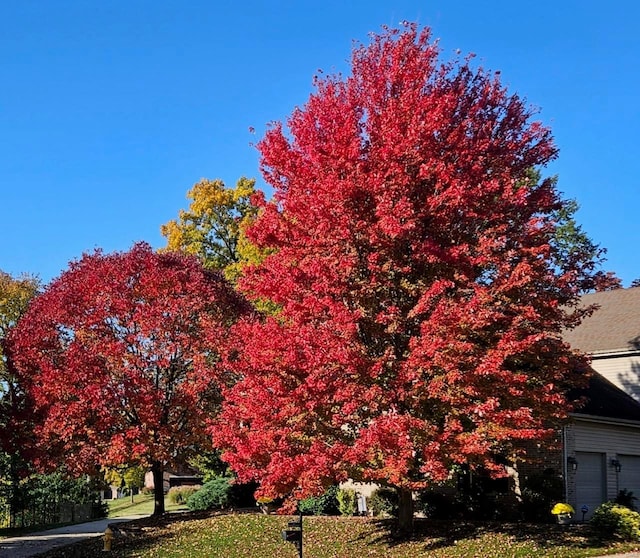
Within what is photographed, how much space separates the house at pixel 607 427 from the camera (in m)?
20.8

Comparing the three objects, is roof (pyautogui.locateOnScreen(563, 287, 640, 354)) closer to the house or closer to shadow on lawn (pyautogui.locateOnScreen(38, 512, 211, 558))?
the house

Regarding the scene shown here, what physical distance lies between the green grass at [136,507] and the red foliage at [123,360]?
17.4 metres

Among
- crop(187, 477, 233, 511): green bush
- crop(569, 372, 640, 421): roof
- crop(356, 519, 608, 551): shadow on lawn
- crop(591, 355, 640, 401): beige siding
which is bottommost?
crop(187, 477, 233, 511): green bush

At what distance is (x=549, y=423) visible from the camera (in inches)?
663

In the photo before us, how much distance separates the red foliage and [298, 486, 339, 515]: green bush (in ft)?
13.3

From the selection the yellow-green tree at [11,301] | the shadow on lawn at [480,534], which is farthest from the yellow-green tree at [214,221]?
the shadow on lawn at [480,534]

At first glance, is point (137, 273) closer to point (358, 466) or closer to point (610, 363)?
point (358, 466)

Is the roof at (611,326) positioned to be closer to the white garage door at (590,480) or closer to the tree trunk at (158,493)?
the white garage door at (590,480)

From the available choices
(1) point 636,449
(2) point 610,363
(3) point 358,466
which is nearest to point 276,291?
(3) point 358,466

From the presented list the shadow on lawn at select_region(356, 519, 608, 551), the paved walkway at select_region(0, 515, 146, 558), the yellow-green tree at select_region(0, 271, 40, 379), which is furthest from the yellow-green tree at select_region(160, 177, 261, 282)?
the shadow on lawn at select_region(356, 519, 608, 551)

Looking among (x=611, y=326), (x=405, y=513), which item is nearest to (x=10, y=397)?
(x=405, y=513)

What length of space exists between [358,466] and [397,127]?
22.5 ft

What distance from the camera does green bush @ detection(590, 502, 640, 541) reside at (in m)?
15.4

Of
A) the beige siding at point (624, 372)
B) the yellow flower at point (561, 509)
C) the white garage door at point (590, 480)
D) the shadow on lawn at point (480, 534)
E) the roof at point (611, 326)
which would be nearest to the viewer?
the shadow on lawn at point (480, 534)
